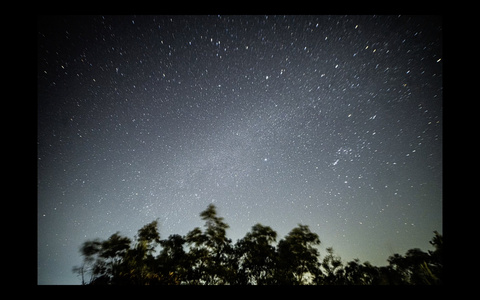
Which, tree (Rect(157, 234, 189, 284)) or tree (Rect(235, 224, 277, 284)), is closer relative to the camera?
tree (Rect(157, 234, 189, 284))

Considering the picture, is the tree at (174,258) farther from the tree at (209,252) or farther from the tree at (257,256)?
the tree at (257,256)

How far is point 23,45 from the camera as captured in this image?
1660 millimetres

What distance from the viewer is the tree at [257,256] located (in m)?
13.3

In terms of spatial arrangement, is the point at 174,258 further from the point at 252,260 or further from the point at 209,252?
the point at 252,260

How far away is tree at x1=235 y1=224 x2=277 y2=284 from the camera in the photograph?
524 inches

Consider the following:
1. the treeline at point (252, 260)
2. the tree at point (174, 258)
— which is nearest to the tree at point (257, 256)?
the treeline at point (252, 260)

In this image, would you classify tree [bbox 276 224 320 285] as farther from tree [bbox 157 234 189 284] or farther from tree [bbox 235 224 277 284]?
tree [bbox 157 234 189 284]

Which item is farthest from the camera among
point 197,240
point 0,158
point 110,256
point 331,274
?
point 331,274

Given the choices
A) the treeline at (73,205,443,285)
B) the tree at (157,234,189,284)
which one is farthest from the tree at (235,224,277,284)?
the tree at (157,234,189,284)

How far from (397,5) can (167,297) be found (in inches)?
150

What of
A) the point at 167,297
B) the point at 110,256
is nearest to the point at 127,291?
the point at 167,297

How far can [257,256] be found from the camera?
44.3 feet

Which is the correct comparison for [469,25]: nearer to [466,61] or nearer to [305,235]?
[466,61]

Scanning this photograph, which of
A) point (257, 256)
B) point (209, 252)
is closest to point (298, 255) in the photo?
point (257, 256)
